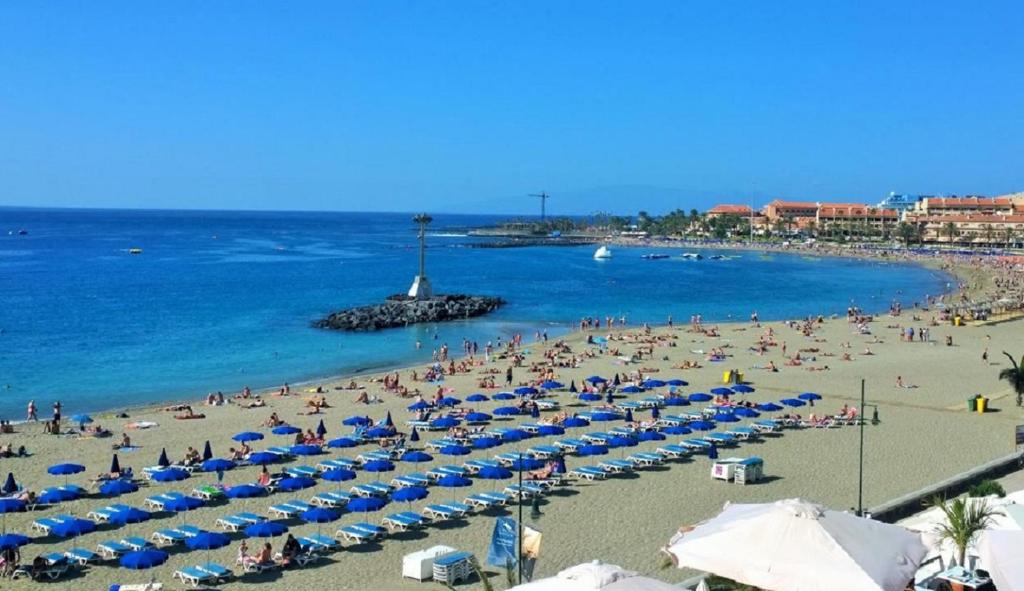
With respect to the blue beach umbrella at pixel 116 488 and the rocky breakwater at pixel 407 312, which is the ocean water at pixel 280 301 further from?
the blue beach umbrella at pixel 116 488

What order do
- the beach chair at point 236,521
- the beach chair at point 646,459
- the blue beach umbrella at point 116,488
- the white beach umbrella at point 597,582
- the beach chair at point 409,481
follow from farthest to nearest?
the beach chair at point 646,459 < the beach chair at point 409,481 < the blue beach umbrella at point 116,488 < the beach chair at point 236,521 < the white beach umbrella at point 597,582

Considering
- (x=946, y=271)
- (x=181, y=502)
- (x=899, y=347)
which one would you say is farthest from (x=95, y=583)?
(x=946, y=271)

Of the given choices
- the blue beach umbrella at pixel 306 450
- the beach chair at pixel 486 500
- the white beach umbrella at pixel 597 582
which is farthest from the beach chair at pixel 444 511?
the white beach umbrella at pixel 597 582

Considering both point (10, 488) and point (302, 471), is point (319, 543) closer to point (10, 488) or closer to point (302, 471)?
point (302, 471)

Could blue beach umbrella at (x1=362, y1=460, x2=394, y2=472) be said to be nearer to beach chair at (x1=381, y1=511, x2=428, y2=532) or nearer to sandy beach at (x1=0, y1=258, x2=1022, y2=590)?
sandy beach at (x1=0, y1=258, x2=1022, y2=590)

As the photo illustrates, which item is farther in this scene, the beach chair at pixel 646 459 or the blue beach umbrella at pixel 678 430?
the blue beach umbrella at pixel 678 430

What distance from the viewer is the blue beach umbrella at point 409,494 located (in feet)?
56.4

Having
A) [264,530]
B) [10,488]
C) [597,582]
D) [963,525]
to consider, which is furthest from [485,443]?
[597,582]

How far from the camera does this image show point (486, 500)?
1791 cm

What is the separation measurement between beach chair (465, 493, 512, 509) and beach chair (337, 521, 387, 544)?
2056 millimetres

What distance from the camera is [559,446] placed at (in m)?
22.2

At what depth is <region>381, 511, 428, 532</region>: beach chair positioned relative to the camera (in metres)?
16.8

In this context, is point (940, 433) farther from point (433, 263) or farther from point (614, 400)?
point (433, 263)

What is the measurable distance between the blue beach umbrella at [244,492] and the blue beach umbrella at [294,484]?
1.43ft
